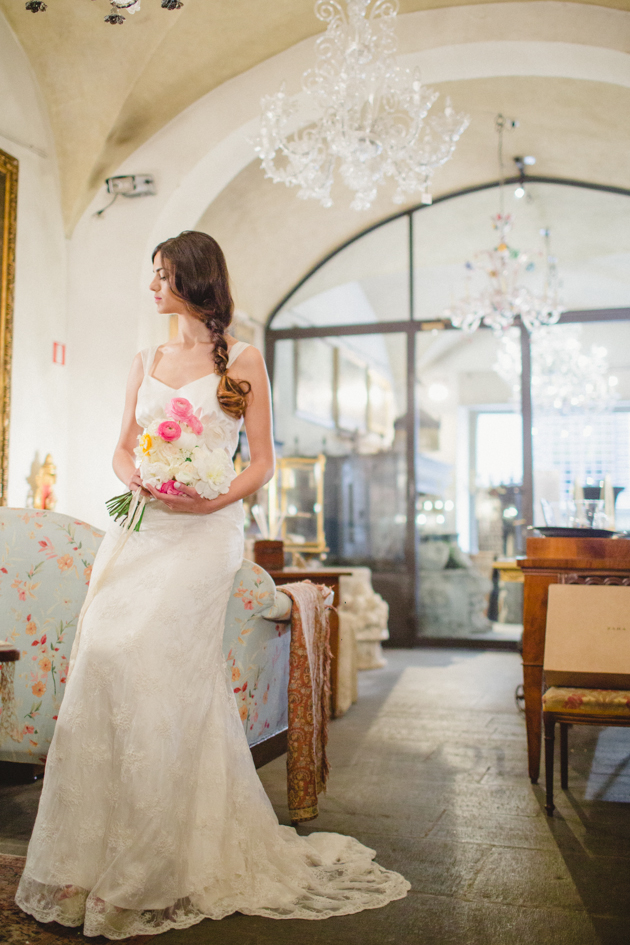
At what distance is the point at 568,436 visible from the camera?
7824 millimetres

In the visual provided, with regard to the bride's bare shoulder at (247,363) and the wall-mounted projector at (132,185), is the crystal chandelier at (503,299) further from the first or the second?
the bride's bare shoulder at (247,363)

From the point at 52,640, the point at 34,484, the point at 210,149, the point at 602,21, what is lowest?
the point at 52,640

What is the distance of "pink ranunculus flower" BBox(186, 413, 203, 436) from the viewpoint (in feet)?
7.10

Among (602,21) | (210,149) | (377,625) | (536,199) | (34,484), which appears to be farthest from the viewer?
(536,199)

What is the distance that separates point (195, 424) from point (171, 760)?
0.85 metres

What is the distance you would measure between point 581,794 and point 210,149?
4851mm

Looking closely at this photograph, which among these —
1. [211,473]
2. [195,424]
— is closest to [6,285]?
[195,424]

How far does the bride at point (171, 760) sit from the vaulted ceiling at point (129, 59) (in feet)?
11.7

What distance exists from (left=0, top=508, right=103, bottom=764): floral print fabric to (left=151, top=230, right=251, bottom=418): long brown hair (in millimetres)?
726

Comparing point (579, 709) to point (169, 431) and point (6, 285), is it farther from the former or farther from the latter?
point (6, 285)

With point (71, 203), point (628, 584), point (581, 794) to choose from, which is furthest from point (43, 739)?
point (71, 203)

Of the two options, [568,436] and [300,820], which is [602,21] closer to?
[568,436]

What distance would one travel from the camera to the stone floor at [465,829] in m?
1.85

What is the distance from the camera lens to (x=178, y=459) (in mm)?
2104
